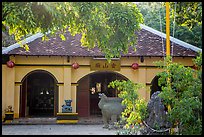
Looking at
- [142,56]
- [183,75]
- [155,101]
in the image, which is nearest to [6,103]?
[142,56]

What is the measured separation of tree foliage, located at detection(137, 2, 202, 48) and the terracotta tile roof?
102 centimetres

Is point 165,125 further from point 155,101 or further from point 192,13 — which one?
point 192,13

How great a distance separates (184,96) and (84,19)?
242 centimetres

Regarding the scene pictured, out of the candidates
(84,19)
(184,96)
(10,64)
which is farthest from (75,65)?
(184,96)

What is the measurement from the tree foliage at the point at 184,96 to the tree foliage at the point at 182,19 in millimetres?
3954

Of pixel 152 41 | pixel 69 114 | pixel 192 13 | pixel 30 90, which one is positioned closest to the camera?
pixel 192 13

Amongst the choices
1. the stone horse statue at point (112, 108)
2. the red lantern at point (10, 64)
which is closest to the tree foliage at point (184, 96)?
the stone horse statue at point (112, 108)

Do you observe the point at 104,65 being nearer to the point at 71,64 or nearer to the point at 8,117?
the point at 71,64

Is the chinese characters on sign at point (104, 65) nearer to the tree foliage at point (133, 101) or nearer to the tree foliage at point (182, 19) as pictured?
the tree foliage at point (182, 19)

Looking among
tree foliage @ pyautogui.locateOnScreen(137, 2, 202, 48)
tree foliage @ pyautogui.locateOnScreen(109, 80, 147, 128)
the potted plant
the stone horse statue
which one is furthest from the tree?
the potted plant

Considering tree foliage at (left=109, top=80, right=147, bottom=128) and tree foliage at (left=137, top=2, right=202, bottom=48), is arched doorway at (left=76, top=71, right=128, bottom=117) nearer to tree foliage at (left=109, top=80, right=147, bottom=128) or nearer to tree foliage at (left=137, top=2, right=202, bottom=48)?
tree foliage at (left=137, top=2, right=202, bottom=48)

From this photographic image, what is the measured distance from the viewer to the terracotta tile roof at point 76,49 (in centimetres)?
1362

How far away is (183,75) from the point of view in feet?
21.6

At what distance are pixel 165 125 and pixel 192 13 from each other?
189 inches
